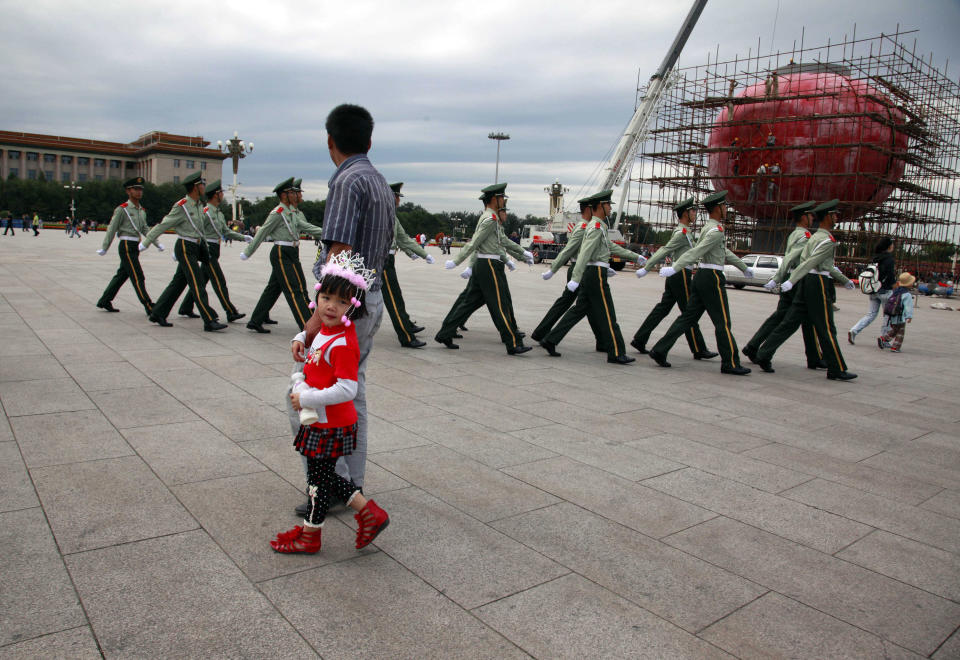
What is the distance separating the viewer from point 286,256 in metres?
8.56

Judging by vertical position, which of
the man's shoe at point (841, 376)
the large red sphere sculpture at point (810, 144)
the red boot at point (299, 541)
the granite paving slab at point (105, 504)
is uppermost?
the large red sphere sculpture at point (810, 144)

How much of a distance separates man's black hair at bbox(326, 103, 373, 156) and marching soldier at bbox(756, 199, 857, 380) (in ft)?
20.0

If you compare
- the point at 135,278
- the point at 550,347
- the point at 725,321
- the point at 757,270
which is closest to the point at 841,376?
the point at 725,321

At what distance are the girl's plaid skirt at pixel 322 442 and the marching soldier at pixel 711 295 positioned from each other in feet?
18.3

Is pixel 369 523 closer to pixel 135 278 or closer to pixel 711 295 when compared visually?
pixel 711 295

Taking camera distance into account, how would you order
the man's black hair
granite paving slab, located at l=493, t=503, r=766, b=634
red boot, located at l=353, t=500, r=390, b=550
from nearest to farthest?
1. granite paving slab, located at l=493, t=503, r=766, b=634
2. red boot, located at l=353, t=500, r=390, b=550
3. the man's black hair

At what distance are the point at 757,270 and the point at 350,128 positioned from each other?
23388 millimetres

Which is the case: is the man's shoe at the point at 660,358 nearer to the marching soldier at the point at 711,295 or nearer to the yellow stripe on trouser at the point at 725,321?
the marching soldier at the point at 711,295

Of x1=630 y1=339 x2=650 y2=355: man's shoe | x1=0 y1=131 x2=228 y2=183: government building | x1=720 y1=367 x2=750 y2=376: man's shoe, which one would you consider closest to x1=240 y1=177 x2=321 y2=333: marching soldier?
x1=630 y1=339 x2=650 y2=355: man's shoe

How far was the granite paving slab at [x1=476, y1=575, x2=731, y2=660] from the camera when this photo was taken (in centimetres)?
242

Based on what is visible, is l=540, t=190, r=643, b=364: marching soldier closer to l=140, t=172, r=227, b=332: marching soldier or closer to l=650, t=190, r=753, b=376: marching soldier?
l=650, t=190, r=753, b=376: marching soldier

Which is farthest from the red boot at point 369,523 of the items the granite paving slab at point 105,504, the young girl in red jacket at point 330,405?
the granite paving slab at point 105,504

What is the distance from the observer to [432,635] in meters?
2.46

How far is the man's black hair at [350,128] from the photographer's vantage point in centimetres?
332
